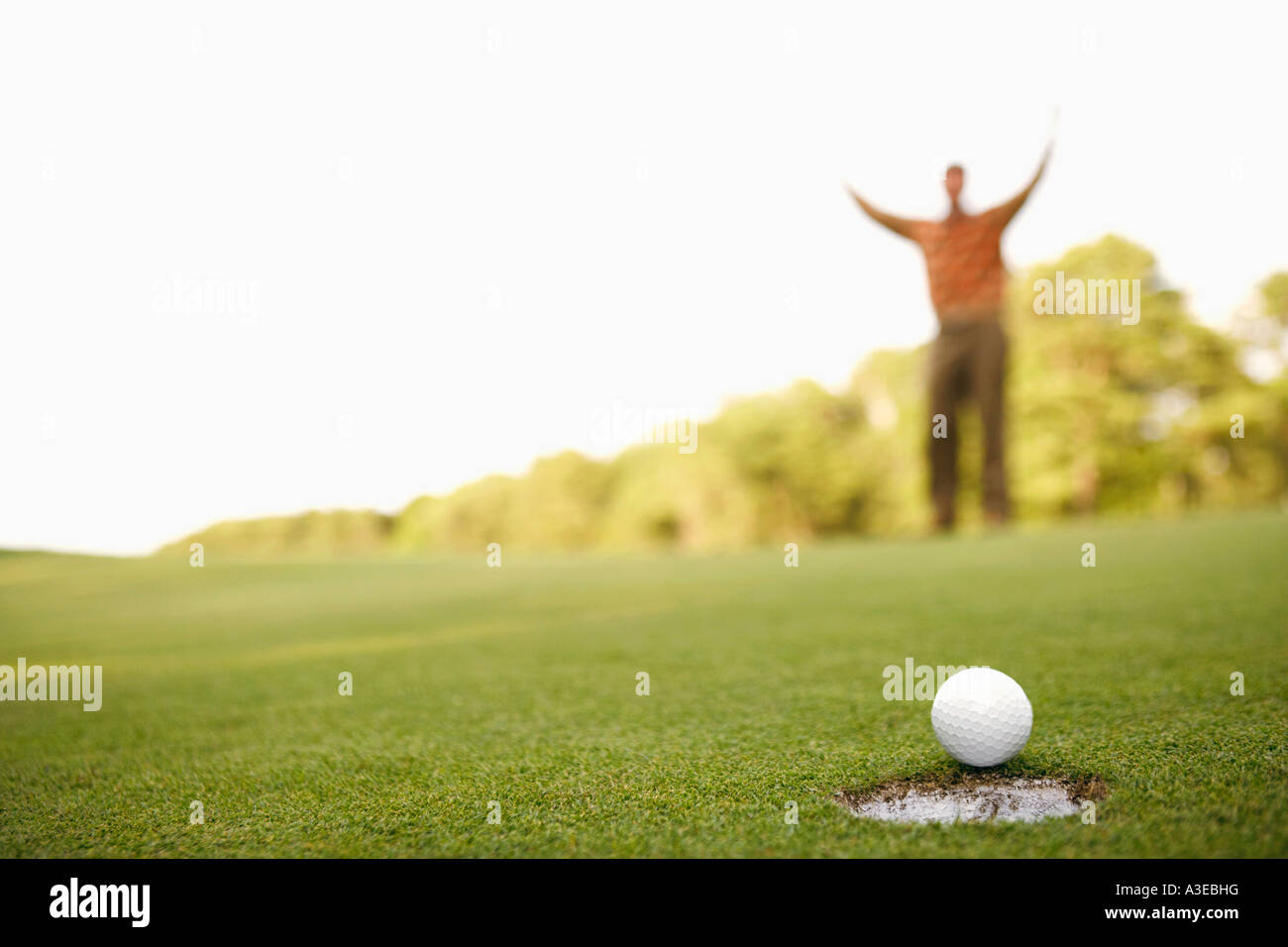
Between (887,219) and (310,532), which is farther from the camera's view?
(310,532)

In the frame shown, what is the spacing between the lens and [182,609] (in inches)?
502

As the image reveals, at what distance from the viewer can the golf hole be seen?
2363mm

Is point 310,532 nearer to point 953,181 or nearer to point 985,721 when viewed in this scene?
point 953,181

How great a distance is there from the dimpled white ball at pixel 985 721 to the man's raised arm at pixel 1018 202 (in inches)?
360

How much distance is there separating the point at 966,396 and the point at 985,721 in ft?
37.3

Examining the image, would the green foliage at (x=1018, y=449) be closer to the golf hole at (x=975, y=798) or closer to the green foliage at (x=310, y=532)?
the golf hole at (x=975, y=798)

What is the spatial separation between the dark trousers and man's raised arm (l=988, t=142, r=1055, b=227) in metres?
1.97

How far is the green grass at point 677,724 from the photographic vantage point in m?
2.31

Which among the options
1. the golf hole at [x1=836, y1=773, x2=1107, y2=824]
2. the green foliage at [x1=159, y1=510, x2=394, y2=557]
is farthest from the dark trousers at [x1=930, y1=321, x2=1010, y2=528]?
the green foliage at [x1=159, y1=510, x2=394, y2=557]

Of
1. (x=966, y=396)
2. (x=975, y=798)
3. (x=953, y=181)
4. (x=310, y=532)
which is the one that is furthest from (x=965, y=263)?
(x=310, y=532)

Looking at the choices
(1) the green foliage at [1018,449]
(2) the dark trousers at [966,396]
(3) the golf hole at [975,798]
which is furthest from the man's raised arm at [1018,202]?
(3) the golf hole at [975,798]

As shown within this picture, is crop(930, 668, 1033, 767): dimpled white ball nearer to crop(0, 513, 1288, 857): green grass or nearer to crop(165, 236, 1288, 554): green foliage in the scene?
crop(0, 513, 1288, 857): green grass

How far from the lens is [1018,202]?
10227 mm

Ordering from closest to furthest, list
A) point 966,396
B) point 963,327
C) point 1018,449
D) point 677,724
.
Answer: point 677,724
point 963,327
point 966,396
point 1018,449
